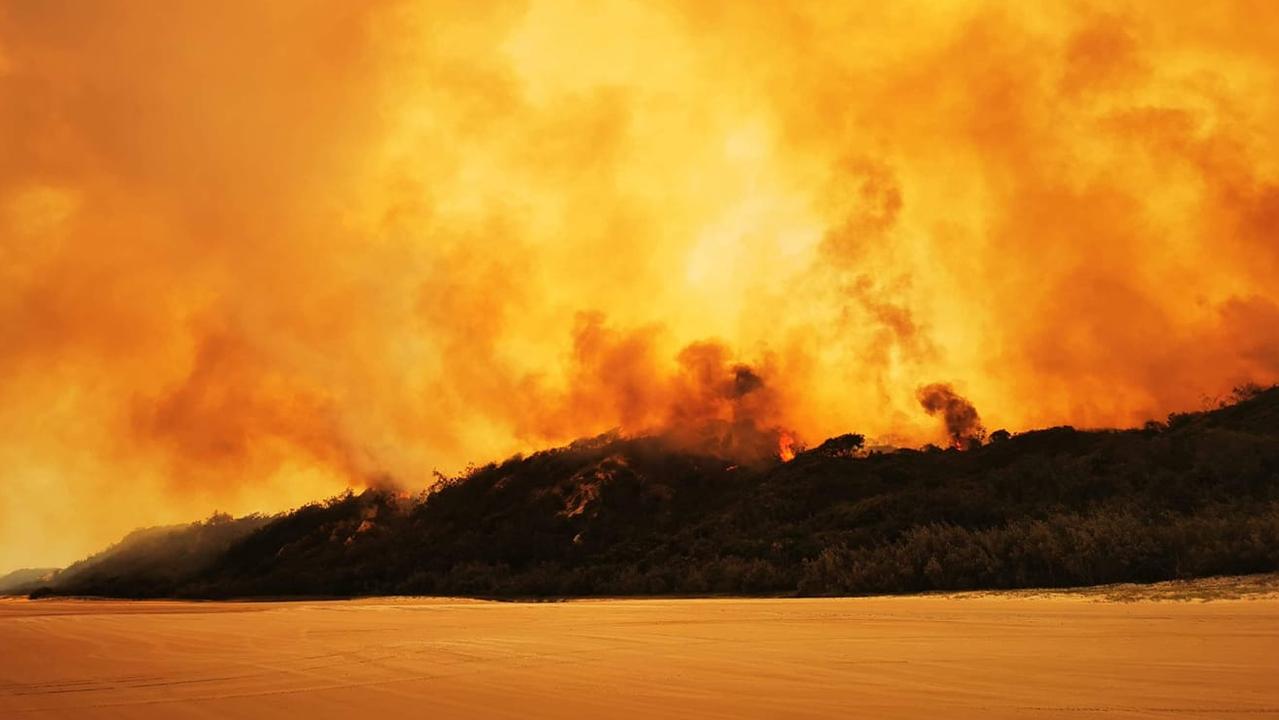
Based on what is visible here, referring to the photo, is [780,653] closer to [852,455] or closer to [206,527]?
[852,455]

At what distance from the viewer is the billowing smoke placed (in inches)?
2589

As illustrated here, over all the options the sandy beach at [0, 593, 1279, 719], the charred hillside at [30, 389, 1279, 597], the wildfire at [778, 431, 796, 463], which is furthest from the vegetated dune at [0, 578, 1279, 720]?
the wildfire at [778, 431, 796, 463]

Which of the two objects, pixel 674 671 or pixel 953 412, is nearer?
pixel 674 671

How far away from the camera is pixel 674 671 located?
645 cm

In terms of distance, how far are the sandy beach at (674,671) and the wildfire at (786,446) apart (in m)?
60.6

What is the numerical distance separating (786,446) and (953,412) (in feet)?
52.9

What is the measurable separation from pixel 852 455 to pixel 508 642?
5938cm

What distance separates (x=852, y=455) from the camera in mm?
64875

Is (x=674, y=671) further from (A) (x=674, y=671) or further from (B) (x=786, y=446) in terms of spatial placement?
(B) (x=786, y=446)

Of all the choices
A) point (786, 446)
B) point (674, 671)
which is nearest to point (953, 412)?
point (786, 446)

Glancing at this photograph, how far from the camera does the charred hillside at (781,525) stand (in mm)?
27188

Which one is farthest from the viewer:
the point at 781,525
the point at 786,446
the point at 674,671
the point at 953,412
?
the point at 786,446

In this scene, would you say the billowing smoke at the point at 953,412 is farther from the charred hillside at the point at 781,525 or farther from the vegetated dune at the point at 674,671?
the vegetated dune at the point at 674,671

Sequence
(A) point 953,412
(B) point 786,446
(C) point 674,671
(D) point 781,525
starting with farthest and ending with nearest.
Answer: (B) point 786,446, (A) point 953,412, (D) point 781,525, (C) point 674,671
